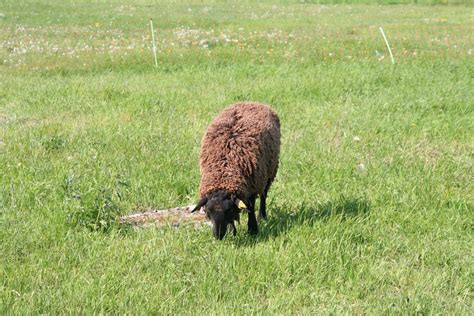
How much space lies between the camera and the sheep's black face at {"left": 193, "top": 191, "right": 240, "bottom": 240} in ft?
20.5

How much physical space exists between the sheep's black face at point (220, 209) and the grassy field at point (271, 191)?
0.18 m

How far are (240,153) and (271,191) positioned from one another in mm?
1642

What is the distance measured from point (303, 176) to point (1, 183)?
4485 mm

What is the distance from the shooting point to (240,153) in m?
6.77

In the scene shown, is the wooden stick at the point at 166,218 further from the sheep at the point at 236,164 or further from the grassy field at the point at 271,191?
the sheep at the point at 236,164

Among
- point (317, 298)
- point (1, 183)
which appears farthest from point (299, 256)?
point (1, 183)

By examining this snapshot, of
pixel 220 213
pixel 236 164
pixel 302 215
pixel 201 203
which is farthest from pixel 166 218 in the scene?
pixel 302 215

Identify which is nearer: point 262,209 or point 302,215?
point 302,215

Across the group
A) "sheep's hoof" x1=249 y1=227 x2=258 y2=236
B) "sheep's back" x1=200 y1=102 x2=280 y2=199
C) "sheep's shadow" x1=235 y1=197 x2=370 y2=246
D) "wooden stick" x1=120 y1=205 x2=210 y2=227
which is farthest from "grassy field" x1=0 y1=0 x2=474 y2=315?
"sheep's back" x1=200 y1=102 x2=280 y2=199

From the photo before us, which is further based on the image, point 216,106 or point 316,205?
point 216,106

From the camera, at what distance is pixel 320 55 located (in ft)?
59.7

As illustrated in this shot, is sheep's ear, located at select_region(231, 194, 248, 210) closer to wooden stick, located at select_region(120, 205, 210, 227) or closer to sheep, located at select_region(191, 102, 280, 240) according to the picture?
sheep, located at select_region(191, 102, 280, 240)

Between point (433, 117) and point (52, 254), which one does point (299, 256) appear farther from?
point (433, 117)

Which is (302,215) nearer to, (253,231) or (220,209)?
(253,231)
